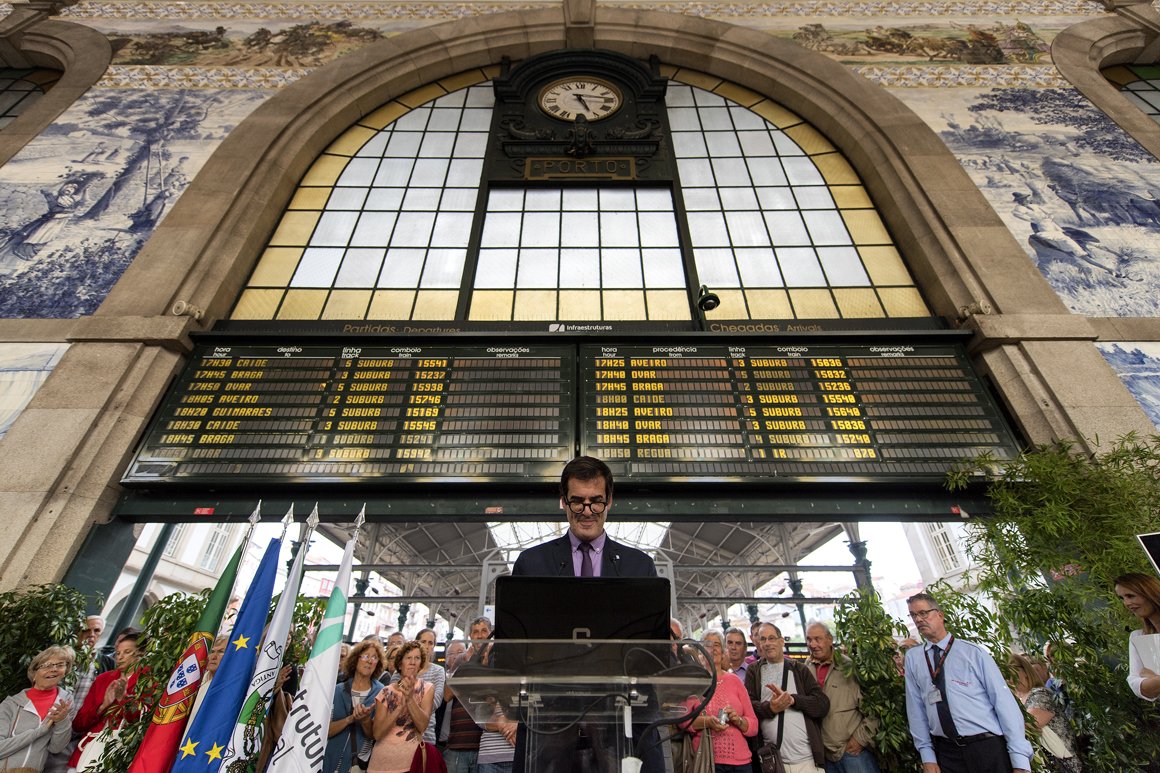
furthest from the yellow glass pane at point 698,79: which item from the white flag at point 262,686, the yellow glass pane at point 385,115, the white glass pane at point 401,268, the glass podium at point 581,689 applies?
the glass podium at point 581,689

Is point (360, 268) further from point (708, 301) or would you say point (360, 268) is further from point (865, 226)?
point (865, 226)

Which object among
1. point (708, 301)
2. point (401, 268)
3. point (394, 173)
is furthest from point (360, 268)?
point (708, 301)

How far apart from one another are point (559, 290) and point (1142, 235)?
7.01 m

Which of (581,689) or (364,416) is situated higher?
(364,416)

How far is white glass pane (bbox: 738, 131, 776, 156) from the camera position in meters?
8.24

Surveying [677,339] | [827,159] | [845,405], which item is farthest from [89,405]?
[827,159]

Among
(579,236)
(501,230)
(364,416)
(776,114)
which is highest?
(776,114)

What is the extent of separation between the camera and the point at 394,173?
7980mm

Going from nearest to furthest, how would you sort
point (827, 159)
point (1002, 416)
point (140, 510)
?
point (140, 510) < point (1002, 416) < point (827, 159)

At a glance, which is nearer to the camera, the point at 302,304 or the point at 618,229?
the point at 302,304

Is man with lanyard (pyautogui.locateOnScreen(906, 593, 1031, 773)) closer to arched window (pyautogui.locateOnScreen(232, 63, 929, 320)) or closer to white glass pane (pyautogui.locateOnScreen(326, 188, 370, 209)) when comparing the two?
arched window (pyautogui.locateOnScreen(232, 63, 929, 320))

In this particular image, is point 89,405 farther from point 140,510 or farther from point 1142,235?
point 1142,235

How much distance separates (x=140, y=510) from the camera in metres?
4.73

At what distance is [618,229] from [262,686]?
603 centimetres
